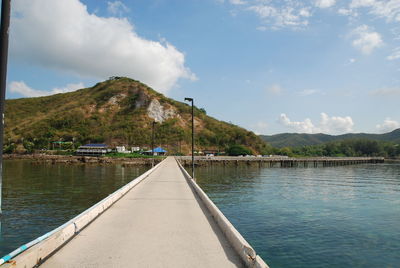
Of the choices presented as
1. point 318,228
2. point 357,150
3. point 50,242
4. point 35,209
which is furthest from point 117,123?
point 357,150

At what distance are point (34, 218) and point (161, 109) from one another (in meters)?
142

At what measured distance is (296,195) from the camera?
29734mm

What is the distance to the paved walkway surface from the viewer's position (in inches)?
291

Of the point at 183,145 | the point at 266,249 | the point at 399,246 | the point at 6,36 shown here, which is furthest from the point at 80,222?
the point at 183,145

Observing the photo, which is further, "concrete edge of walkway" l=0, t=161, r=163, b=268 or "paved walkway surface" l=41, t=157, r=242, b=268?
"paved walkway surface" l=41, t=157, r=242, b=268

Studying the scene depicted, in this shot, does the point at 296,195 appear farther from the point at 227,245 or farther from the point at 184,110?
the point at 184,110

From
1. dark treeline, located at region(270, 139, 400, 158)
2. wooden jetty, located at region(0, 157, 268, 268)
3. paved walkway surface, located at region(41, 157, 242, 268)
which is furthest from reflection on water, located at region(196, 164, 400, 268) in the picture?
dark treeline, located at region(270, 139, 400, 158)

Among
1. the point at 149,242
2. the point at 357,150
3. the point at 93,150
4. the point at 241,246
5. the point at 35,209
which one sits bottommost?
the point at 35,209

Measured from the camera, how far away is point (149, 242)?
29.2ft

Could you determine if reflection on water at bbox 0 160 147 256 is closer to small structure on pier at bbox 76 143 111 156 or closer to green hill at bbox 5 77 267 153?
small structure on pier at bbox 76 143 111 156

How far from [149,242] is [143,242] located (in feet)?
0.60

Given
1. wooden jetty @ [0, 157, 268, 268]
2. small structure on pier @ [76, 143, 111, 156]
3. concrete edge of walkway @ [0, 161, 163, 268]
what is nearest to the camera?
concrete edge of walkway @ [0, 161, 163, 268]

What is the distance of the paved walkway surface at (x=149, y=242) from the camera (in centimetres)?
738

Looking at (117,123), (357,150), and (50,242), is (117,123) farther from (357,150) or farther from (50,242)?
(357,150)
